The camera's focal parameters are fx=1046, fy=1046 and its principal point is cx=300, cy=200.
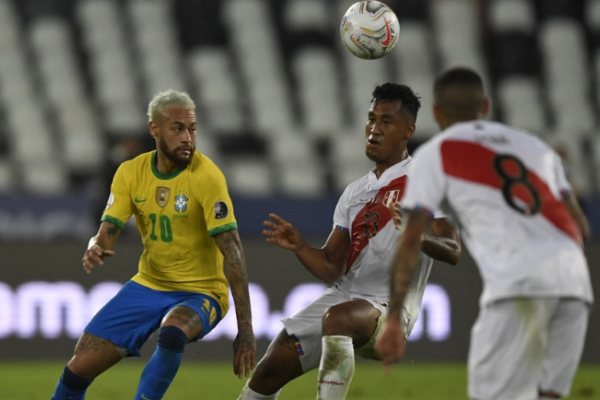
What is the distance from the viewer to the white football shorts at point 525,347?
A: 4223mm

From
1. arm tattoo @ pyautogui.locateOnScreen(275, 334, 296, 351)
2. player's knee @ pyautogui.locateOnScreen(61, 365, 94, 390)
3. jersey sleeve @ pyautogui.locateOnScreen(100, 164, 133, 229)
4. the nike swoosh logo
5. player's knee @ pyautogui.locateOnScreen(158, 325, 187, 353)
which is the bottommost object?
player's knee @ pyautogui.locateOnScreen(61, 365, 94, 390)

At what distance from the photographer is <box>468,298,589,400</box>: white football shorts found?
4223mm

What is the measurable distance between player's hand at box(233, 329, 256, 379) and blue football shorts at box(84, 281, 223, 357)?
0.83 ft

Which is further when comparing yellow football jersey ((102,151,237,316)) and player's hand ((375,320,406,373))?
yellow football jersey ((102,151,237,316))

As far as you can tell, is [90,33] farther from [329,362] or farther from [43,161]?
[329,362]

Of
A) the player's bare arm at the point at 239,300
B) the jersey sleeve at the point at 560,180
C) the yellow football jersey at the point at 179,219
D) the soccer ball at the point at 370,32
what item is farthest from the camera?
the soccer ball at the point at 370,32

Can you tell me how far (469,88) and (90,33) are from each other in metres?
14.4

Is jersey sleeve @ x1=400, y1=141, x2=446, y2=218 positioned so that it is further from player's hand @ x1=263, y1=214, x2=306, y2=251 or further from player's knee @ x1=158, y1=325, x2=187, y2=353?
player's knee @ x1=158, y1=325, x2=187, y2=353

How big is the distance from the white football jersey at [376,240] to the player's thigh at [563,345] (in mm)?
1770

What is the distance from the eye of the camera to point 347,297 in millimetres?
6238

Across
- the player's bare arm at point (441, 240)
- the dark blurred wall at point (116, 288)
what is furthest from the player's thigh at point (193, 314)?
the dark blurred wall at point (116, 288)

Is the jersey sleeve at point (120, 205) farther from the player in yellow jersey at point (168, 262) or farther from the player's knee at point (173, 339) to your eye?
the player's knee at point (173, 339)

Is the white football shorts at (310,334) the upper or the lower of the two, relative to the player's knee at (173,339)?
lower

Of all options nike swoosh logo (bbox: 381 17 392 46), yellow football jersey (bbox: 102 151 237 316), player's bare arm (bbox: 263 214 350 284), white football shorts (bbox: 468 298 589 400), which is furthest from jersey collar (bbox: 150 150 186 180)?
white football shorts (bbox: 468 298 589 400)
